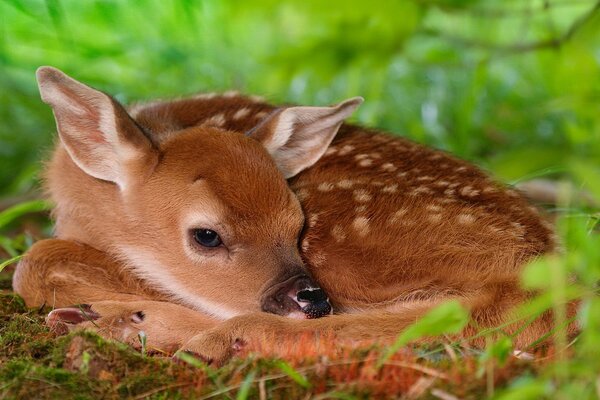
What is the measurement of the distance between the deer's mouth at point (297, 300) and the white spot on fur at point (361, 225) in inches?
12.1

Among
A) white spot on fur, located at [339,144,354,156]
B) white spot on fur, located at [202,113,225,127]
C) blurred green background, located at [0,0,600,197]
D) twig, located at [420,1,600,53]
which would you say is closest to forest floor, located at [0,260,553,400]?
white spot on fur, located at [339,144,354,156]

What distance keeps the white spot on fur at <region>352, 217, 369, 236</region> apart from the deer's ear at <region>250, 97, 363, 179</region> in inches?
23.7

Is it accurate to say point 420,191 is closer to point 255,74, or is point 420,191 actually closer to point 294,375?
point 294,375

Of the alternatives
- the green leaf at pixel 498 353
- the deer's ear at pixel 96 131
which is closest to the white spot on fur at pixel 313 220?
the deer's ear at pixel 96 131

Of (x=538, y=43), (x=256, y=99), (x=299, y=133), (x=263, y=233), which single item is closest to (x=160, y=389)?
(x=263, y=233)

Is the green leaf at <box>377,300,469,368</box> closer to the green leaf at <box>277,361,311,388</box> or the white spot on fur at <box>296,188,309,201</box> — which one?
the green leaf at <box>277,361,311,388</box>

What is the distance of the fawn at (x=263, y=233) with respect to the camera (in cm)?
347

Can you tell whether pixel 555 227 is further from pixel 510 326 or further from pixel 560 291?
pixel 560 291

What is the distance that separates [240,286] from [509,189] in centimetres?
123

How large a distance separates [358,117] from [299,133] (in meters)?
2.70

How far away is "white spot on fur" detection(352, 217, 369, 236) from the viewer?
3691 millimetres

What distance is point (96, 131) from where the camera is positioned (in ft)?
13.3

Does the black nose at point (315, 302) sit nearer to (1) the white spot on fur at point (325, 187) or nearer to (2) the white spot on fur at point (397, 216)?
(2) the white spot on fur at point (397, 216)

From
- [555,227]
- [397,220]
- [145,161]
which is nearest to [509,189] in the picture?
[555,227]
